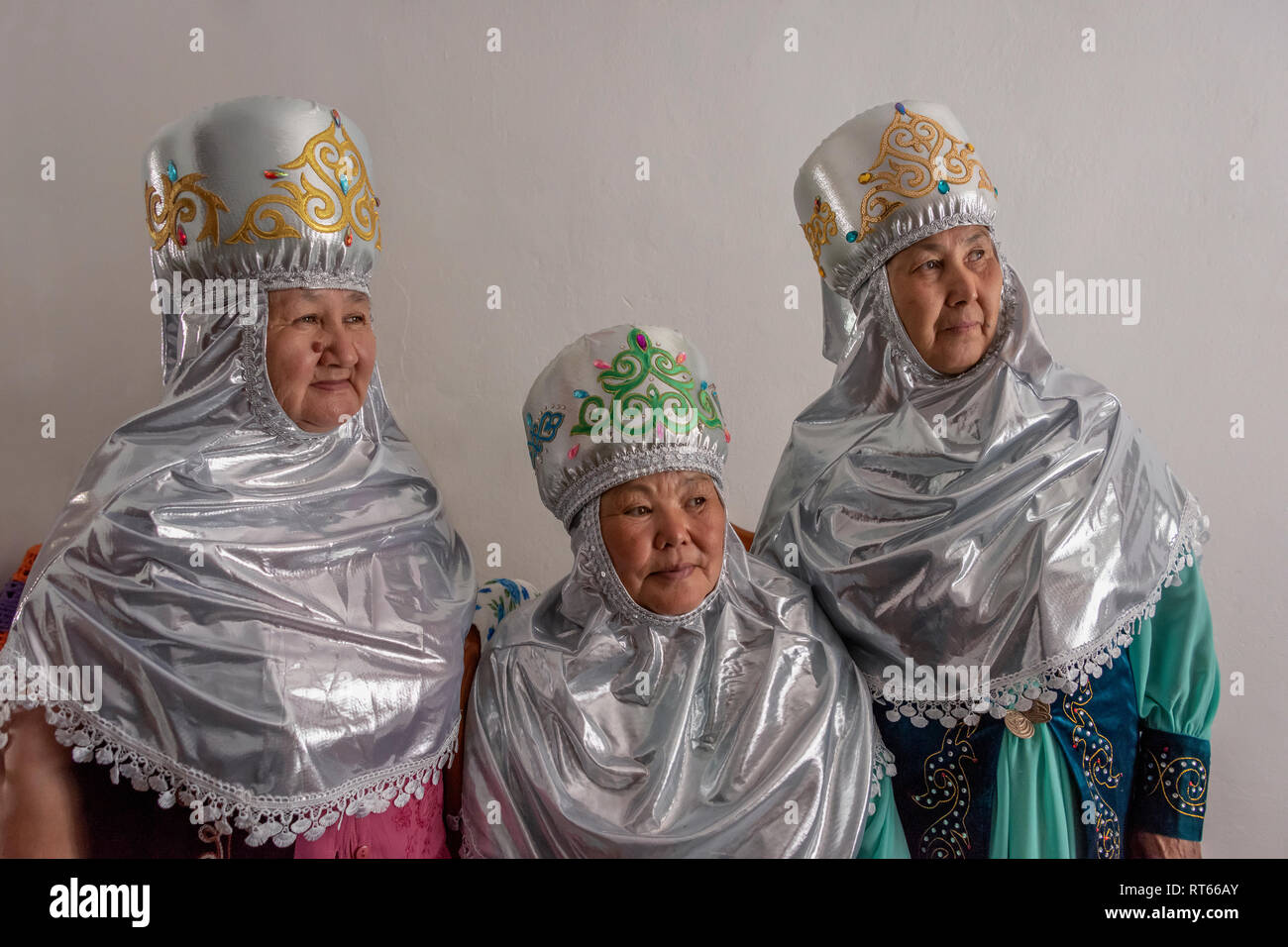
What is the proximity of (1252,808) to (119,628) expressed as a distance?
3.85 metres

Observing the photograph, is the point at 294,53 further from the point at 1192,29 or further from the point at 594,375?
the point at 1192,29

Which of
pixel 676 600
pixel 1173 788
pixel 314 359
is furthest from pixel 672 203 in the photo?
pixel 1173 788

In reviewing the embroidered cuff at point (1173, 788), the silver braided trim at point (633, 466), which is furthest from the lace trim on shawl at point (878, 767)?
the silver braided trim at point (633, 466)

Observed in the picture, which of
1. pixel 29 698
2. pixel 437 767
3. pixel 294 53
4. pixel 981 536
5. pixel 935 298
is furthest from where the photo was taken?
pixel 294 53

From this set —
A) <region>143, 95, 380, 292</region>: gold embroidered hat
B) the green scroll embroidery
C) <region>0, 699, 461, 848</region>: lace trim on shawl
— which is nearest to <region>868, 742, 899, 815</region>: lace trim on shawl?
the green scroll embroidery

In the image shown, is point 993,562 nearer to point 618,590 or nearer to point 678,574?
point 678,574

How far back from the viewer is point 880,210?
290 cm

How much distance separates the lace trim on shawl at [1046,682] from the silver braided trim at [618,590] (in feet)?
1.46

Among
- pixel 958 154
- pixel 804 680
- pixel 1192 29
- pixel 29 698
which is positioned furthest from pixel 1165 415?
pixel 29 698

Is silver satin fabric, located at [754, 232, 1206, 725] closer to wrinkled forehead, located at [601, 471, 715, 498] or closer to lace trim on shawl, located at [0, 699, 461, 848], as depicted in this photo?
wrinkled forehead, located at [601, 471, 715, 498]

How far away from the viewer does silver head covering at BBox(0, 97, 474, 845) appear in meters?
2.26

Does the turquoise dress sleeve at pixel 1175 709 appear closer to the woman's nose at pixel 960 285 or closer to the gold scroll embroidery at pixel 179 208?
the woman's nose at pixel 960 285

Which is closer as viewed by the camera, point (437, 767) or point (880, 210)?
point (437, 767)

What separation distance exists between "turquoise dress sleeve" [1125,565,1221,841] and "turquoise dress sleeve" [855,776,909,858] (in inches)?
23.0
